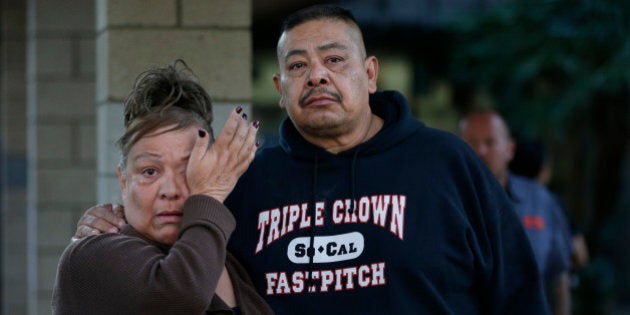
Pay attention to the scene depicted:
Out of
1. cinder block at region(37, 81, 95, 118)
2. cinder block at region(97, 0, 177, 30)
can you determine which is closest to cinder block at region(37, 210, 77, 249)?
cinder block at region(37, 81, 95, 118)

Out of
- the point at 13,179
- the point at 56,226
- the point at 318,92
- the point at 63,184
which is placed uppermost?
the point at 318,92

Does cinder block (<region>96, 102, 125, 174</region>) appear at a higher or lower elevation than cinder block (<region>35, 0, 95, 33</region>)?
lower

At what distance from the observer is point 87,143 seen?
6262 mm

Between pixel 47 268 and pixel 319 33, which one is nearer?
pixel 319 33

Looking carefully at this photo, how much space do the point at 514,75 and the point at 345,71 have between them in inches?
239

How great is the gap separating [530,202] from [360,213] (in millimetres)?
2899

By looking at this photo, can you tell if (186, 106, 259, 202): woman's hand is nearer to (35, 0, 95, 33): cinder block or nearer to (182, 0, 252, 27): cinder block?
(182, 0, 252, 27): cinder block

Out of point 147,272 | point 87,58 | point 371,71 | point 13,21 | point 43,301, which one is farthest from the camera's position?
point 13,21

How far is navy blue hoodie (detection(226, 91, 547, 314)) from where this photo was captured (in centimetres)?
287

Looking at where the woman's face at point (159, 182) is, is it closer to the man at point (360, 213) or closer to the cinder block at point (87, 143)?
the man at point (360, 213)

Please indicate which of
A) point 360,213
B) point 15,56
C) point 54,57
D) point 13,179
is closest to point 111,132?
point 360,213

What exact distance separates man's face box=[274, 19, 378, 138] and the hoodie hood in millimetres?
68

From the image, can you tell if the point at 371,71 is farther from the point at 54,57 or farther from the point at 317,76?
the point at 54,57

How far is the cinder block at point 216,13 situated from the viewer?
3.83 meters
